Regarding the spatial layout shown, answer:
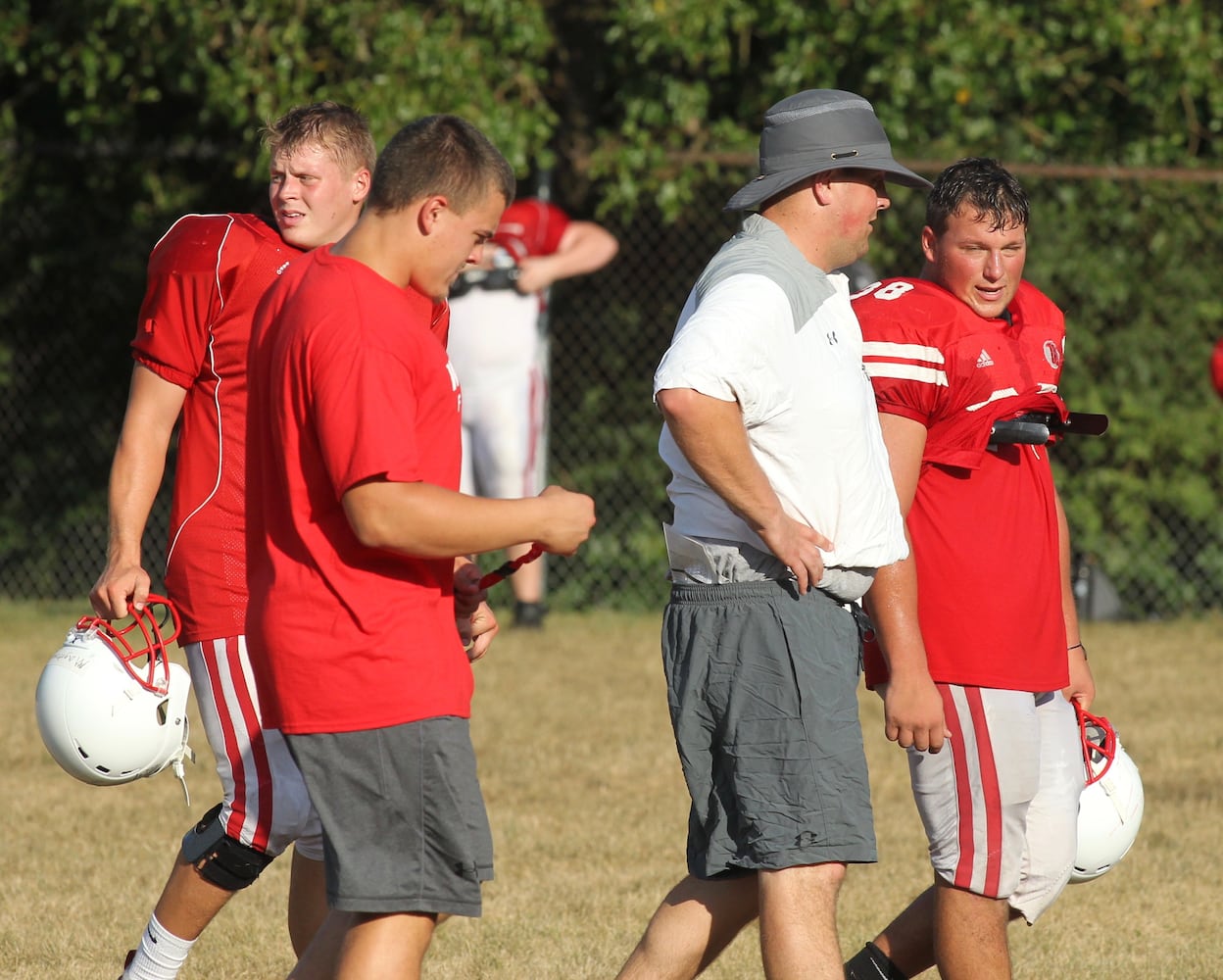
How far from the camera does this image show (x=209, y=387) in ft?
11.9

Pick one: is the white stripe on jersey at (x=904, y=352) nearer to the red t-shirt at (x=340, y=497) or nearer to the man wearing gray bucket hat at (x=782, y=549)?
the man wearing gray bucket hat at (x=782, y=549)

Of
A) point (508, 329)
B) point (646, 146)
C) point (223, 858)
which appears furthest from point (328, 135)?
point (646, 146)

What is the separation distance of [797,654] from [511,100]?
6954mm

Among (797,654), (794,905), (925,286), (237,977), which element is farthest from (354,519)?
(237,977)

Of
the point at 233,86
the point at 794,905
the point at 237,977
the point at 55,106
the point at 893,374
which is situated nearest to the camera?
the point at 794,905

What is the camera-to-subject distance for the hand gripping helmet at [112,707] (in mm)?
3656

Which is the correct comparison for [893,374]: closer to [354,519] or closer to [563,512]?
[563,512]

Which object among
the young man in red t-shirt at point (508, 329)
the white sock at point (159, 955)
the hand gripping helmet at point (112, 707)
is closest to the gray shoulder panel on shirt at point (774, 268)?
the hand gripping helmet at point (112, 707)

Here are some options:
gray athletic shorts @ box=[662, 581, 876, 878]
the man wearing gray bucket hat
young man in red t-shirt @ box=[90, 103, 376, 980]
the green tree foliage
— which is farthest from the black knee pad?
the green tree foliage

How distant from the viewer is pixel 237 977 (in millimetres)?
4129

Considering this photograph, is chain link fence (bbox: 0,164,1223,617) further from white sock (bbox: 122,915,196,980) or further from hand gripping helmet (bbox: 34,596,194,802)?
white sock (bbox: 122,915,196,980)

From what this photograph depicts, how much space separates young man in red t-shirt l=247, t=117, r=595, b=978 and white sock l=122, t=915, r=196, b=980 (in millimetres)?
Answer: 1008

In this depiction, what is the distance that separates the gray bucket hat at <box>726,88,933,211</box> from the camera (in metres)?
3.21

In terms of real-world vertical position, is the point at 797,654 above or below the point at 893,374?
below
